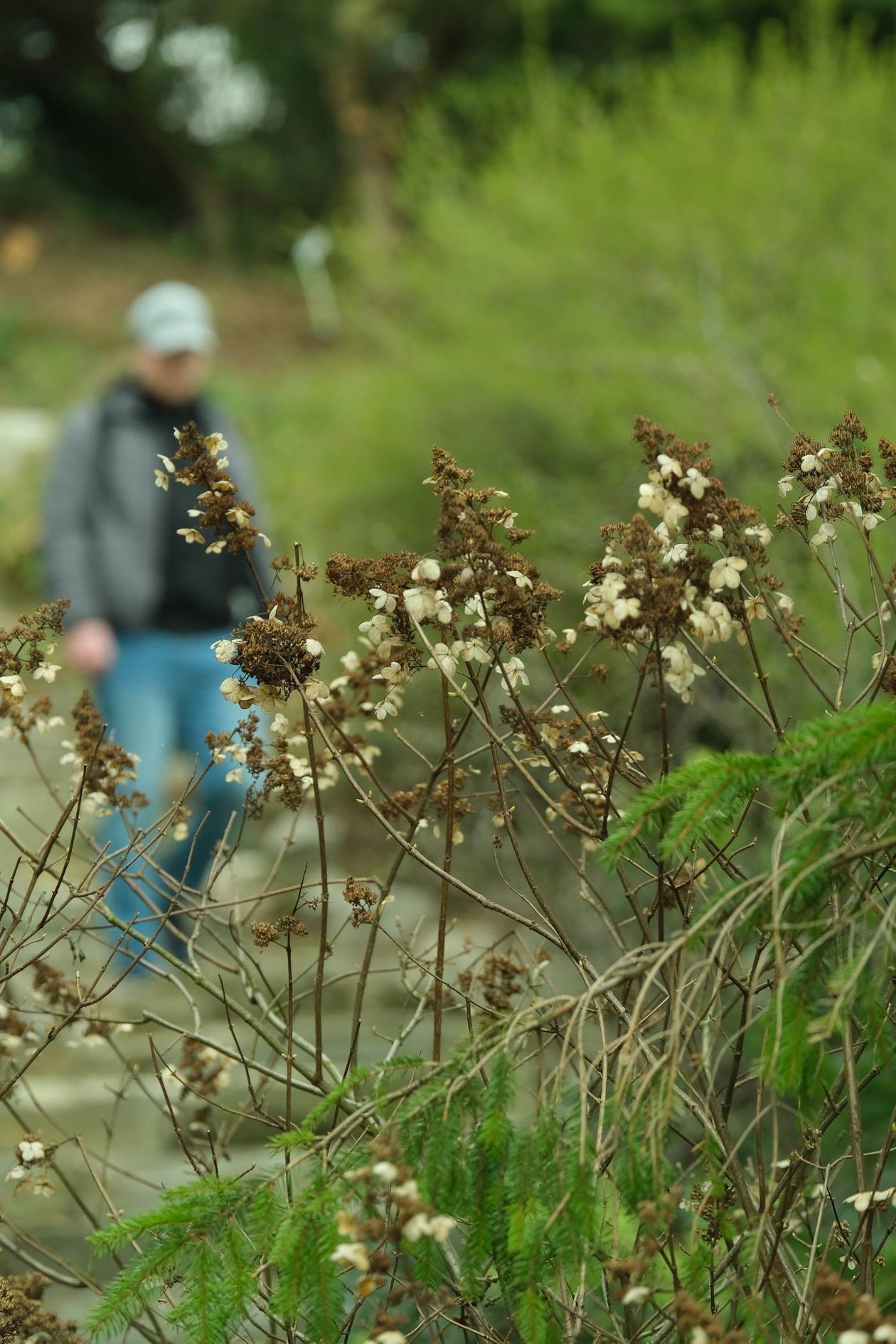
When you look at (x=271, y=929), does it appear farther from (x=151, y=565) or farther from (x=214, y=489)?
(x=151, y=565)

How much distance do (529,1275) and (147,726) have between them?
3.32 m

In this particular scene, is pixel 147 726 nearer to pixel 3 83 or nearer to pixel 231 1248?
pixel 231 1248

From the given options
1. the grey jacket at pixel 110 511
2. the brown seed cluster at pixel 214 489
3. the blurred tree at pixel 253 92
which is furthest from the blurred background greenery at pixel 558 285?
the brown seed cluster at pixel 214 489

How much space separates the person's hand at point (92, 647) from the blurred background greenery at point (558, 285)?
192 cm

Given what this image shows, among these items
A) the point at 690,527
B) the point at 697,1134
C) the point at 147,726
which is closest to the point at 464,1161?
the point at 690,527

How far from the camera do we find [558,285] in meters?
7.80

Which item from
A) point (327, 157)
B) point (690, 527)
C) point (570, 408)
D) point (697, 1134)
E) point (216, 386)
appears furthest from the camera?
point (327, 157)

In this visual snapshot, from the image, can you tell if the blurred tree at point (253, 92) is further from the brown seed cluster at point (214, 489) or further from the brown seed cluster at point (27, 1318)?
the brown seed cluster at point (27, 1318)

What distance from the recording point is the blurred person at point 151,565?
4473 millimetres

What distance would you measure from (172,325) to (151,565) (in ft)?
2.64

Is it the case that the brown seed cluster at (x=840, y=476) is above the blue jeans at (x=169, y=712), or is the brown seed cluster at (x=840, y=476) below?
below

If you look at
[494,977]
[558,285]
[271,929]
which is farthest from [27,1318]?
[558,285]

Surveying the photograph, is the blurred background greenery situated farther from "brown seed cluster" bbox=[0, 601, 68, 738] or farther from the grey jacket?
"brown seed cluster" bbox=[0, 601, 68, 738]

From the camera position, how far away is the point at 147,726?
4457mm
